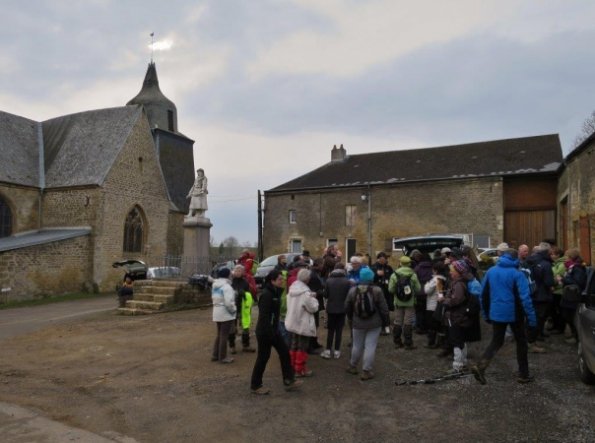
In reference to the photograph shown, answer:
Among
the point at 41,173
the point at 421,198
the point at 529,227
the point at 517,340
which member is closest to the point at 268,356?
the point at 517,340

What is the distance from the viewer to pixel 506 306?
618cm

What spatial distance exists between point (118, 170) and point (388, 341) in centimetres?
2170

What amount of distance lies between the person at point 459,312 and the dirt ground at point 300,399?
448mm

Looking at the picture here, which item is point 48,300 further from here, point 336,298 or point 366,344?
point 366,344

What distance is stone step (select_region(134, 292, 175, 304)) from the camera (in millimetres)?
14570

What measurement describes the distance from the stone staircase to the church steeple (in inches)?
1183

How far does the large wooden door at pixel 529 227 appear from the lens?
2384 centimetres

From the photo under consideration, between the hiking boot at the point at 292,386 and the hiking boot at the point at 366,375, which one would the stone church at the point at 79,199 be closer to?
the hiking boot at the point at 292,386

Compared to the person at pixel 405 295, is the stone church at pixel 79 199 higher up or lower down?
higher up

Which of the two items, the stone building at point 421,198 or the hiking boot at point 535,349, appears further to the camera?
the stone building at point 421,198

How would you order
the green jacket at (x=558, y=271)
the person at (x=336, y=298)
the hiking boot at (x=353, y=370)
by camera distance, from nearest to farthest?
the hiking boot at (x=353, y=370)
the person at (x=336, y=298)
the green jacket at (x=558, y=271)

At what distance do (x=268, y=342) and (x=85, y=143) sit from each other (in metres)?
25.9

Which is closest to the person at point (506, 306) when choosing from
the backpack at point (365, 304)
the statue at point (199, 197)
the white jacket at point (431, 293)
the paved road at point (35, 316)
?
the backpack at point (365, 304)

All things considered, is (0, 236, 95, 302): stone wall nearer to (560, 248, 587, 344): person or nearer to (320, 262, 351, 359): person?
(320, 262, 351, 359): person
